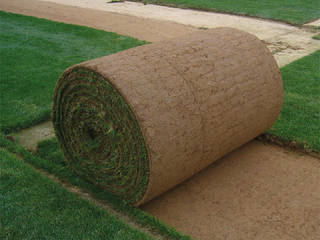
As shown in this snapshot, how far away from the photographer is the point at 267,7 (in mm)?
12828

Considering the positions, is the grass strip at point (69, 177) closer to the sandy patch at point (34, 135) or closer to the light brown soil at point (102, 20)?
the sandy patch at point (34, 135)

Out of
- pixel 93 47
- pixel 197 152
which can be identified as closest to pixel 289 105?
pixel 197 152

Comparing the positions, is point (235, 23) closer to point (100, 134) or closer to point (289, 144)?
point (289, 144)

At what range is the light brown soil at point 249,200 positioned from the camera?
3.68 m

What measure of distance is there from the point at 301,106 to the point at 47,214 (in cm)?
398

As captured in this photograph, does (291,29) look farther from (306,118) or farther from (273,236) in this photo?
(273,236)

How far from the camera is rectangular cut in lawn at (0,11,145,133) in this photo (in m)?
6.03

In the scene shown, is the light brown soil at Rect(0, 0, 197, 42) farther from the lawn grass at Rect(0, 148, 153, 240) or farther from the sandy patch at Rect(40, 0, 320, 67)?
the lawn grass at Rect(0, 148, 153, 240)

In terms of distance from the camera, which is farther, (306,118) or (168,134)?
(306,118)

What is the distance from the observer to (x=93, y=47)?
A: 29.9 feet

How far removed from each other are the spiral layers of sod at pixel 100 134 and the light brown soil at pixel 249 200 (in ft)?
1.48

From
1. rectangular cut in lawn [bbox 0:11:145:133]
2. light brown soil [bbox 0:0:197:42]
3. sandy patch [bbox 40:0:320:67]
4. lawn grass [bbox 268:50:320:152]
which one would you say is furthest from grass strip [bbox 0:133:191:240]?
light brown soil [bbox 0:0:197:42]

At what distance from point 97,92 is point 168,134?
2.68ft

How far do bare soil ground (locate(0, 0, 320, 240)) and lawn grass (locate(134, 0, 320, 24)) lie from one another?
7267mm
